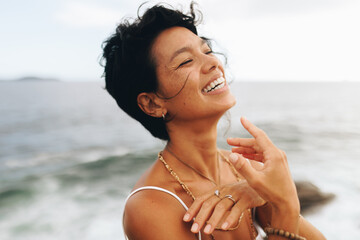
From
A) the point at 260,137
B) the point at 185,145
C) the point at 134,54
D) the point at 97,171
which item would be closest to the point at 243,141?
the point at 260,137

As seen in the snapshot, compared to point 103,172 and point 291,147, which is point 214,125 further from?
point 291,147

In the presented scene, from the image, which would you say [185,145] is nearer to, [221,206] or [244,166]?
[221,206]

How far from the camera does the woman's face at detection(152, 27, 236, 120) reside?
7.15 feet

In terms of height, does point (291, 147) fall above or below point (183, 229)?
below

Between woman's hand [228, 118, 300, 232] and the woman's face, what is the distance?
486 millimetres

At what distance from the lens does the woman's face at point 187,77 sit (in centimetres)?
218

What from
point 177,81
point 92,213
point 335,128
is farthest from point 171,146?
point 335,128

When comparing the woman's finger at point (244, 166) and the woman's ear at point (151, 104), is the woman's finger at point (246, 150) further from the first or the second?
the woman's ear at point (151, 104)

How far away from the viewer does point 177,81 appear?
218 cm

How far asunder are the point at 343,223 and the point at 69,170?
8624 mm

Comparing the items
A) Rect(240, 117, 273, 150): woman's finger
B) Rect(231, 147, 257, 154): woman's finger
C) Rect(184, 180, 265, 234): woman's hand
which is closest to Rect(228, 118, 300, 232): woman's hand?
Rect(240, 117, 273, 150): woman's finger

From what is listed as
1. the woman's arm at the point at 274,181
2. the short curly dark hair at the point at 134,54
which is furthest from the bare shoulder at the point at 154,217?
the short curly dark hair at the point at 134,54

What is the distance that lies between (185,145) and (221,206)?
77cm

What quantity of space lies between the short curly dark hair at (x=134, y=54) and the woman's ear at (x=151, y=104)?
43 millimetres
